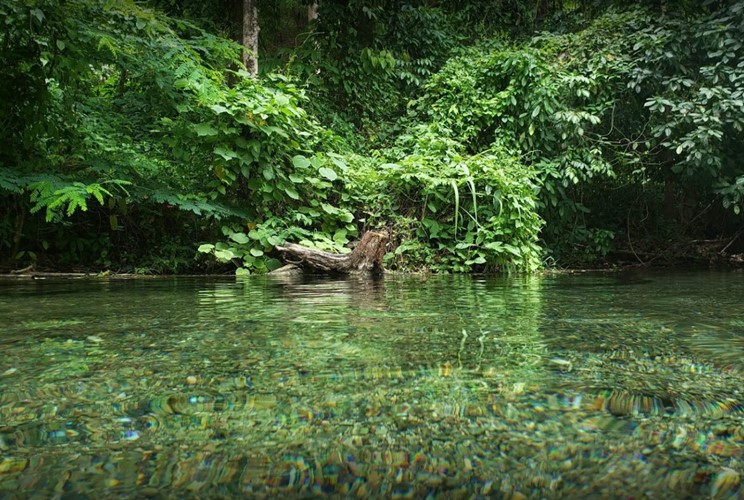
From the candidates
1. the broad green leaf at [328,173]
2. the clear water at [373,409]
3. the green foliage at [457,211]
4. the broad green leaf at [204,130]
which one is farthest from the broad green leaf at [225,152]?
the clear water at [373,409]

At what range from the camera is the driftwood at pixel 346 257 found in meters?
4.99

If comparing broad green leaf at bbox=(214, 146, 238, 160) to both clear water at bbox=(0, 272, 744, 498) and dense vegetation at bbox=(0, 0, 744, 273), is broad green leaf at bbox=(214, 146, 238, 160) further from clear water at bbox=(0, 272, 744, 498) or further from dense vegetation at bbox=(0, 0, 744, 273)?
clear water at bbox=(0, 272, 744, 498)

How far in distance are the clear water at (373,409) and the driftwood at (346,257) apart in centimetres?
316

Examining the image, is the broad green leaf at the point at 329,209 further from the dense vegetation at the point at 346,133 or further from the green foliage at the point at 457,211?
the green foliage at the point at 457,211

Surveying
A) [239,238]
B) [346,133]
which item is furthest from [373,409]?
[346,133]

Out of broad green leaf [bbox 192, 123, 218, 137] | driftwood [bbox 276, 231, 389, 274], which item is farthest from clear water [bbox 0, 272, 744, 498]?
broad green leaf [bbox 192, 123, 218, 137]

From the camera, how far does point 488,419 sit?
31.8 inches

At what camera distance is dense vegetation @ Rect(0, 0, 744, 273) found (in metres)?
4.99

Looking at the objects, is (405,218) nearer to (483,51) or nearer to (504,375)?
(483,51)

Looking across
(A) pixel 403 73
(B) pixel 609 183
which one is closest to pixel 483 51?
(A) pixel 403 73

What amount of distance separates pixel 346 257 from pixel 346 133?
3252 mm

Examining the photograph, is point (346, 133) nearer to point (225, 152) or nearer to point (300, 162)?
point (300, 162)

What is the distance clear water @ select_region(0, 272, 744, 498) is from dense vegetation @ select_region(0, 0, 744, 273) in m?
3.46

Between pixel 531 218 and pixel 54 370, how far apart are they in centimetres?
512
